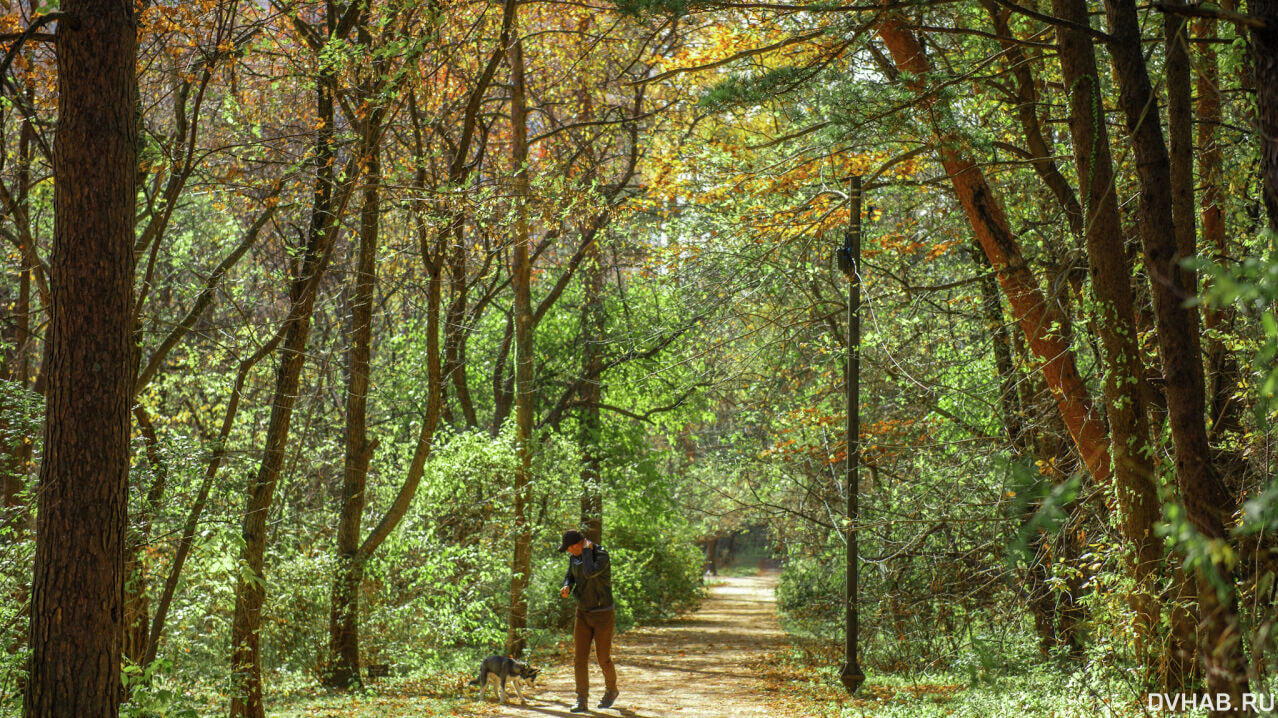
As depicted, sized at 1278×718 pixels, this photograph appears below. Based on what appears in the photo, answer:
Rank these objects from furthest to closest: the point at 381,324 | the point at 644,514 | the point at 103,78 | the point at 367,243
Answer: the point at 381,324
the point at 644,514
the point at 367,243
the point at 103,78

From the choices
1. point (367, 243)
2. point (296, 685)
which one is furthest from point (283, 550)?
point (367, 243)

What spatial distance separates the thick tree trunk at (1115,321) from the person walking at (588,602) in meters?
A: 5.35

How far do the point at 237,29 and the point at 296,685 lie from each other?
Answer: 329 inches

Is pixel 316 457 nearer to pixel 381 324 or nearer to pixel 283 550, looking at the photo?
pixel 283 550

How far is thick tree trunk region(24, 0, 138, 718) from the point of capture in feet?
18.4

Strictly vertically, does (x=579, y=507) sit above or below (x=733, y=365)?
below

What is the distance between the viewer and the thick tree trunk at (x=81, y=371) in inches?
221

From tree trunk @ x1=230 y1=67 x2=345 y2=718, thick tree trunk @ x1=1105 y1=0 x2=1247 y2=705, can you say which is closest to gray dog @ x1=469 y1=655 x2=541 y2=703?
tree trunk @ x1=230 y1=67 x2=345 y2=718

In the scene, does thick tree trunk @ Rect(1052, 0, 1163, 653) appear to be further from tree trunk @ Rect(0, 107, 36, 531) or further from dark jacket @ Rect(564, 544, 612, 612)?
tree trunk @ Rect(0, 107, 36, 531)

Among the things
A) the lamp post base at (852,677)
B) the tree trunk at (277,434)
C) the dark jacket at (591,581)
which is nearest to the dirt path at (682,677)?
the lamp post base at (852,677)

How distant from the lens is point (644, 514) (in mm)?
22938

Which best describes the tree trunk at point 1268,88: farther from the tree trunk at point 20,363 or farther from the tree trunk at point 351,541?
the tree trunk at point 351,541

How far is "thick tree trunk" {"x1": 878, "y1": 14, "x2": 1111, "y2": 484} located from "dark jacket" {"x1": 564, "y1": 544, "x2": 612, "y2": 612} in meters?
4.79

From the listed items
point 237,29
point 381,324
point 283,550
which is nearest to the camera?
point 237,29
